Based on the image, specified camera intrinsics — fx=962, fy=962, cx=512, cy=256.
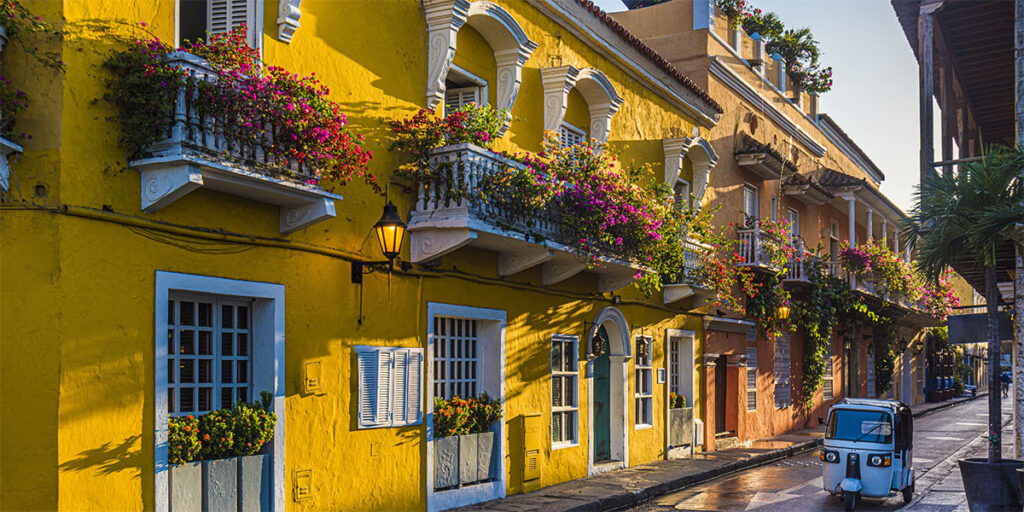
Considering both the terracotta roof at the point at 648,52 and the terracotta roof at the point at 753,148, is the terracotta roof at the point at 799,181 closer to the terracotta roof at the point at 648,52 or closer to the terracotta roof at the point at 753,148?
the terracotta roof at the point at 753,148

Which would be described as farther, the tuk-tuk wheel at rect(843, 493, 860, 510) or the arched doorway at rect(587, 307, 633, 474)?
the arched doorway at rect(587, 307, 633, 474)

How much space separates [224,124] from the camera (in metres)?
8.40

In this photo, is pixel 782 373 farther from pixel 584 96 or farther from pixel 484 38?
pixel 484 38

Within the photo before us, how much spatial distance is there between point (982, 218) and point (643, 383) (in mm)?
7872

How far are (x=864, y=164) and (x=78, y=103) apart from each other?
33785 mm

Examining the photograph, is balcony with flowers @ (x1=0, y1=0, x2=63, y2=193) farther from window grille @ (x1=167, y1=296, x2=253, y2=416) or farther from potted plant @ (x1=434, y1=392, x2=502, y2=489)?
potted plant @ (x1=434, y1=392, x2=502, y2=489)

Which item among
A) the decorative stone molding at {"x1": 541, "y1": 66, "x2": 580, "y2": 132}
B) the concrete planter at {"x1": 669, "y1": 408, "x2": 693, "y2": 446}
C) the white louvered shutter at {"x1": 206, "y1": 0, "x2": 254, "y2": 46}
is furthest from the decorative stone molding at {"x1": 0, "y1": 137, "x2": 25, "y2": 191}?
the concrete planter at {"x1": 669, "y1": 408, "x2": 693, "y2": 446}

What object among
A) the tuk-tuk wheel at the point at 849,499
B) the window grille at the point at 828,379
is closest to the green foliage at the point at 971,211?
the tuk-tuk wheel at the point at 849,499

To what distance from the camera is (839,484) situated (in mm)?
12984

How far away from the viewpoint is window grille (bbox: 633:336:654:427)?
17.4m

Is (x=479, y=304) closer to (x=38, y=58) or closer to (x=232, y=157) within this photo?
(x=232, y=157)

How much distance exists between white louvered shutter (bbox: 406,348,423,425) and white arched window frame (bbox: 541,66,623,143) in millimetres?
4576

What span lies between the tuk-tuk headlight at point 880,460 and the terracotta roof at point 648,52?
7870 mm

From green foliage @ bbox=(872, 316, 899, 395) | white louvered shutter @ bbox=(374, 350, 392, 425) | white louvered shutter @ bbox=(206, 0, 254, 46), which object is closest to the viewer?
white louvered shutter @ bbox=(206, 0, 254, 46)
